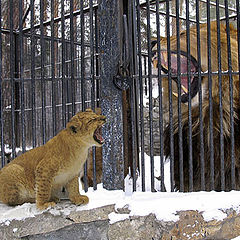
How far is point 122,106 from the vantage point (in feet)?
7.55

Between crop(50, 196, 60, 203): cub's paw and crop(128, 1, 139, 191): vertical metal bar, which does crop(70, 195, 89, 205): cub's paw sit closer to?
crop(50, 196, 60, 203): cub's paw

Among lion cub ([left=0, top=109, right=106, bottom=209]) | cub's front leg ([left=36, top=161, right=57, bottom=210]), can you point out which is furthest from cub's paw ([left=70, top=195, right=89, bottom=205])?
cub's front leg ([left=36, top=161, right=57, bottom=210])

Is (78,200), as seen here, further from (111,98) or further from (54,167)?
(111,98)

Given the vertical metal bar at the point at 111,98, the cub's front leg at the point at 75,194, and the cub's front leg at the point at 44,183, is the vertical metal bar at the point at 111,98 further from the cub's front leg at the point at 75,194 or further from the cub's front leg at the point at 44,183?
the cub's front leg at the point at 44,183

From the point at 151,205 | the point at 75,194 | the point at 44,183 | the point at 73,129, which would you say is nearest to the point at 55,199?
the point at 75,194

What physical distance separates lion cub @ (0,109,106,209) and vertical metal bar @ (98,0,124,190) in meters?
0.34

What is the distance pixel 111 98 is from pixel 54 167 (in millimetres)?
658

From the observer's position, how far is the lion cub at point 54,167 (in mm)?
1801

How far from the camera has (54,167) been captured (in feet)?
5.91

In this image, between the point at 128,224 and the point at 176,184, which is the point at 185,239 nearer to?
the point at 128,224

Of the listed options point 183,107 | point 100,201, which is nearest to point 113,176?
point 100,201

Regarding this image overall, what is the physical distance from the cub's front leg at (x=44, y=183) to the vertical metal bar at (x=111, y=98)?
1.74 feet

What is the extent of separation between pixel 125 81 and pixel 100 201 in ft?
2.46

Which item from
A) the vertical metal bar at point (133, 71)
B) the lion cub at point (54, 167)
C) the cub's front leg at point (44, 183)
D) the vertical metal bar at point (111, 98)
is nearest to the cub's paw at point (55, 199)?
the lion cub at point (54, 167)
